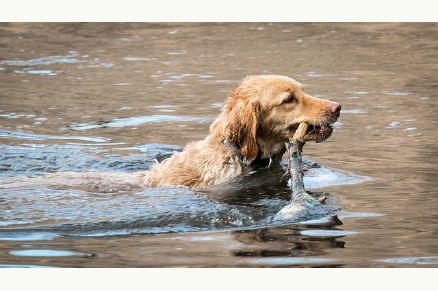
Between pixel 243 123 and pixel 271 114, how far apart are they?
1.08ft

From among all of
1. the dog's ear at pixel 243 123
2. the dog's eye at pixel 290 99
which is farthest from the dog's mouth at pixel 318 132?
the dog's ear at pixel 243 123

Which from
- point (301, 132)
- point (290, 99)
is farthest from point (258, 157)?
point (290, 99)

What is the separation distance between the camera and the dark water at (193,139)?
735 cm

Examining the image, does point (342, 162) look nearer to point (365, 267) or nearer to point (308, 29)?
point (365, 267)

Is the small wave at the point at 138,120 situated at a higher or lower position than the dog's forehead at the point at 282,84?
lower

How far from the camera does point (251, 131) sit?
888 cm

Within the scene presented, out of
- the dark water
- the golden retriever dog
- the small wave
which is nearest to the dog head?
the golden retriever dog

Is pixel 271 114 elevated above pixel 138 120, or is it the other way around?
pixel 271 114

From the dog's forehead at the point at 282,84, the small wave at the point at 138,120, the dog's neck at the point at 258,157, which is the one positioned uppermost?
the dog's forehead at the point at 282,84

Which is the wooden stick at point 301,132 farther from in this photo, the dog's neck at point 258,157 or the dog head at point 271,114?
the dog's neck at point 258,157

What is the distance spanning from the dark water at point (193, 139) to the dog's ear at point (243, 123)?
468 millimetres

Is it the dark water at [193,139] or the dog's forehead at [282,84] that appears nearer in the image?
the dark water at [193,139]

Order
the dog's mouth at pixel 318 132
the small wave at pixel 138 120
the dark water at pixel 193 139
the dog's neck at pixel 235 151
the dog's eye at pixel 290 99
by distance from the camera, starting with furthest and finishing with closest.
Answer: the small wave at pixel 138 120 → the dog's neck at pixel 235 151 → the dog's eye at pixel 290 99 → the dog's mouth at pixel 318 132 → the dark water at pixel 193 139

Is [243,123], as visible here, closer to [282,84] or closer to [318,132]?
[282,84]
